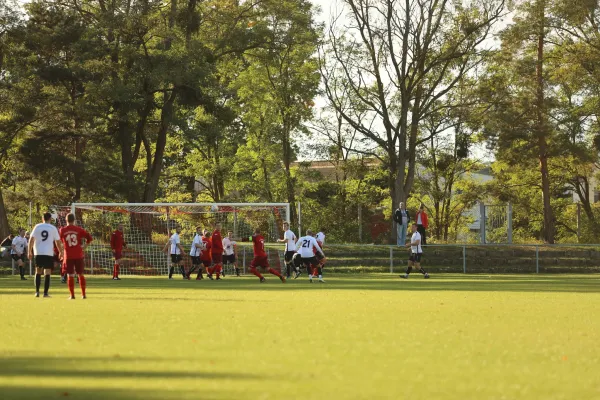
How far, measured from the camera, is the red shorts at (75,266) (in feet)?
71.1

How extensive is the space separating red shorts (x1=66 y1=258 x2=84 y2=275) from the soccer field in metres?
1.55

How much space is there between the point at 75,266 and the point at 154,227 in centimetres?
2115

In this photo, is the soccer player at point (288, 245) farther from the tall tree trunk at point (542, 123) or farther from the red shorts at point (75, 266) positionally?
the tall tree trunk at point (542, 123)

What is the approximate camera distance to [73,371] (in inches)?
364

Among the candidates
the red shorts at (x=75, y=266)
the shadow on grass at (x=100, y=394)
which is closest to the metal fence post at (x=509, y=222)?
the red shorts at (x=75, y=266)

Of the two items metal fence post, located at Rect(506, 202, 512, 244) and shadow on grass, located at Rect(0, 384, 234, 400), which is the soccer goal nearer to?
metal fence post, located at Rect(506, 202, 512, 244)

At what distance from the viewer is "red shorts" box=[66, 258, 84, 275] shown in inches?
853

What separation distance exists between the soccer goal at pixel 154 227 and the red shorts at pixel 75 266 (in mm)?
A: 18170

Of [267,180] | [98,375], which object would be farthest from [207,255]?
[98,375]

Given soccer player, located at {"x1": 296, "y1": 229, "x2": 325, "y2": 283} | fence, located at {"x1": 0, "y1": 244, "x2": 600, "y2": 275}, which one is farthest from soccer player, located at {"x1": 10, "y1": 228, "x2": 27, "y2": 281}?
soccer player, located at {"x1": 296, "y1": 229, "x2": 325, "y2": 283}

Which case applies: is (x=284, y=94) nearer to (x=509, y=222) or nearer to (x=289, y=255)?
(x=509, y=222)

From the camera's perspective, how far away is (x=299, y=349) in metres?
10.9

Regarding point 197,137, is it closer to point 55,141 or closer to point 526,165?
point 55,141

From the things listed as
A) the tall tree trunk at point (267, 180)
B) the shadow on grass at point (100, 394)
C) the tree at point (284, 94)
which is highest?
the tree at point (284, 94)
